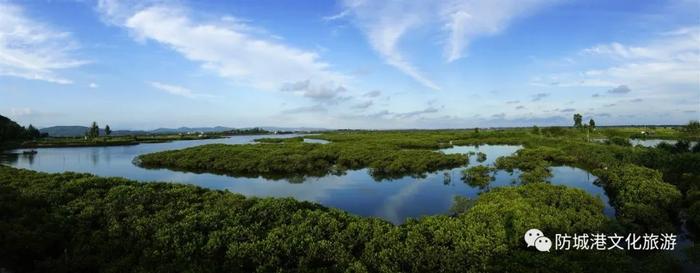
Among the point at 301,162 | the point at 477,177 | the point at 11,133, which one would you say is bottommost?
the point at 477,177

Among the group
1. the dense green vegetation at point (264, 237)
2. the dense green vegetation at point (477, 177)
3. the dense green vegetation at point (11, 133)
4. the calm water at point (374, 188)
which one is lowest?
the calm water at point (374, 188)

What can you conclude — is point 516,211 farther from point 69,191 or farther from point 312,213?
point 69,191

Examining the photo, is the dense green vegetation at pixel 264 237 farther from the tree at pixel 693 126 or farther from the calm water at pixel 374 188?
the tree at pixel 693 126

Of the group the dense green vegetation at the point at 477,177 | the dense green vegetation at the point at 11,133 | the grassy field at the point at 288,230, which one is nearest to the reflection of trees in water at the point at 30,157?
the dense green vegetation at the point at 11,133

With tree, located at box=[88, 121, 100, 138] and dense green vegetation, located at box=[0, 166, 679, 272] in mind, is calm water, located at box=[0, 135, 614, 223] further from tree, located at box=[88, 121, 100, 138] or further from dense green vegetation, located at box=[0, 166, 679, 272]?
tree, located at box=[88, 121, 100, 138]

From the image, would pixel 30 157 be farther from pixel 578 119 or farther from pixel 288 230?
pixel 578 119

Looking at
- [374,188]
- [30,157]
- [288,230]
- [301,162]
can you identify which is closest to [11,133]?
[30,157]

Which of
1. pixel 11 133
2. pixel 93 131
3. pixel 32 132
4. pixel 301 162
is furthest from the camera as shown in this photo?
pixel 93 131

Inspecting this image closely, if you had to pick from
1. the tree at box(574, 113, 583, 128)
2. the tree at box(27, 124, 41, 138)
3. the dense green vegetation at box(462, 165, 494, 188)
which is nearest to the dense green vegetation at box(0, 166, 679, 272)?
the dense green vegetation at box(462, 165, 494, 188)

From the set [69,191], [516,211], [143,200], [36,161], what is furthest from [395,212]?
[36,161]
